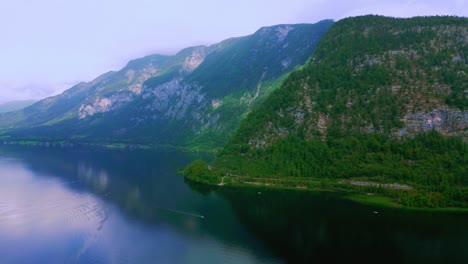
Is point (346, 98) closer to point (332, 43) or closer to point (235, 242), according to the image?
point (332, 43)

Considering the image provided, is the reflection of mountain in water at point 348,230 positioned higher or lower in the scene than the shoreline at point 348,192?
lower

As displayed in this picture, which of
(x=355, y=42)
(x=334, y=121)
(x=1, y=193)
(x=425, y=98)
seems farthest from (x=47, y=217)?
(x=355, y=42)

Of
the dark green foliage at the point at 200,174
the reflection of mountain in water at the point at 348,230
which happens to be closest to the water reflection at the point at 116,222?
the dark green foliage at the point at 200,174

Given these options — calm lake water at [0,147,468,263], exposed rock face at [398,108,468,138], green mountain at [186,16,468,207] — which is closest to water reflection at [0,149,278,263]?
calm lake water at [0,147,468,263]

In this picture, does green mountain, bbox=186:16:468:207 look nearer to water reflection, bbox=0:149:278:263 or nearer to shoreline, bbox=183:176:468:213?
shoreline, bbox=183:176:468:213

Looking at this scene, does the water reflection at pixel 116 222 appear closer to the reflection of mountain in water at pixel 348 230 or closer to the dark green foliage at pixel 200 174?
the dark green foliage at pixel 200 174

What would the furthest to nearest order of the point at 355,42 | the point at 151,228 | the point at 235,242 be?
the point at 355,42
the point at 151,228
the point at 235,242

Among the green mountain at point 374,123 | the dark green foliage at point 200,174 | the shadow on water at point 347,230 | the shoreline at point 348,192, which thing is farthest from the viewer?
the dark green foliage at point 200,174

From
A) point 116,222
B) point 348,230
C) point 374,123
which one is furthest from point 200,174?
point 374,123
